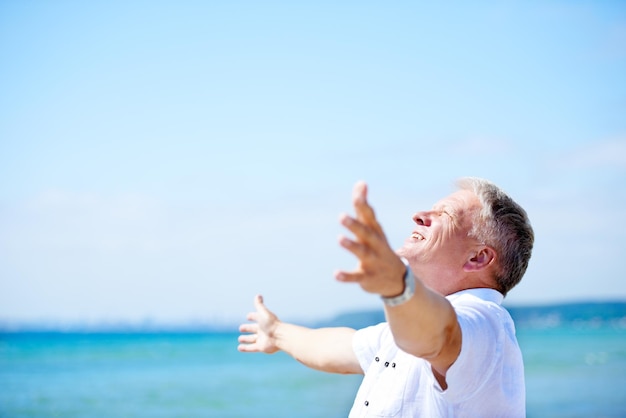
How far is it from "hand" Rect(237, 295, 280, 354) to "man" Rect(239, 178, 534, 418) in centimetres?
15

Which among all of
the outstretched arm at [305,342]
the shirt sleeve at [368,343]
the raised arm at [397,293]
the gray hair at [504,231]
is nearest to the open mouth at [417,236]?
the gray hair at [504,231]

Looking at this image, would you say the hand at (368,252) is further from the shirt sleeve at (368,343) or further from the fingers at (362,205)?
the shirt sleeve at (368,343)

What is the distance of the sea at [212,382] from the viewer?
14344 millimetres

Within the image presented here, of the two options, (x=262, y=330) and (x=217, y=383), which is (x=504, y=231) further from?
(x=217, y=383)

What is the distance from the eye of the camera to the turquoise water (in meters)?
14.3

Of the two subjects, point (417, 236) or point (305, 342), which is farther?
point (305, 342)

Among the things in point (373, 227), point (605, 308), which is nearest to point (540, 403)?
point (373, 227)

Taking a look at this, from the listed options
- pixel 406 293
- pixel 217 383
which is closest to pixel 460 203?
pixel 406 293

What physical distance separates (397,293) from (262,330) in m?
1.47

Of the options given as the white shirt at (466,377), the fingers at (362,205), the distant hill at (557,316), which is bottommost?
the white shirt at (466,377)

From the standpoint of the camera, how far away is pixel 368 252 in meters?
1.59

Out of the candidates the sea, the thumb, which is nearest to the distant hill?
the sea

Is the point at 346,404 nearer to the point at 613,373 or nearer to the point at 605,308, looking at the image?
the point at 613,373

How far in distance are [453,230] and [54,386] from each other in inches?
694
